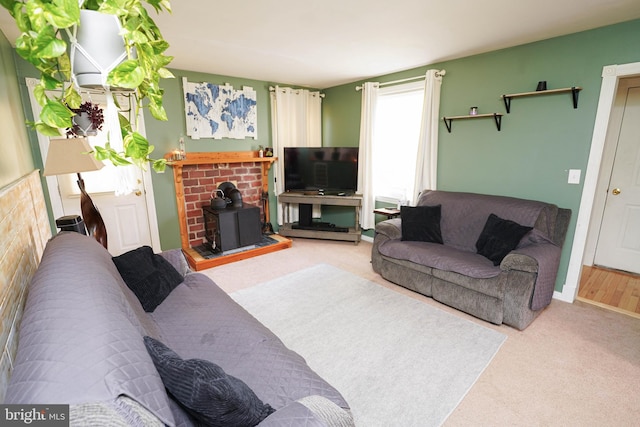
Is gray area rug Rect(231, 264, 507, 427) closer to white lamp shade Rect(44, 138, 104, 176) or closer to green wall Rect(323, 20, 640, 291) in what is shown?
green wall Rect(323, 20, 640, 291)

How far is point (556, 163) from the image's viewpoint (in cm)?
288

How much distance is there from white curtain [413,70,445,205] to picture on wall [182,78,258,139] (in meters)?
2.45

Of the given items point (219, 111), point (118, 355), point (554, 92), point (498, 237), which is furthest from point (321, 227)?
point (118, 355)

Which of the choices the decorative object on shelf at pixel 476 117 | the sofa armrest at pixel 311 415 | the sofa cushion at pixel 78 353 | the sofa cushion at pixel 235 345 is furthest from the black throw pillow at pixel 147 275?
the decorative object on shelf at pixel 476 117

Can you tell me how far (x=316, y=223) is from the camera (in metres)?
5.00

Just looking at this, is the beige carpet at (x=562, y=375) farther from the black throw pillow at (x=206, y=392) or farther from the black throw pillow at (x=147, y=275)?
the black throw pillow at (x=147, y=275)

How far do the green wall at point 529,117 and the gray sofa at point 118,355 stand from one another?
9.62 feet

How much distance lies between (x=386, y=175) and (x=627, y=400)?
10.8ft

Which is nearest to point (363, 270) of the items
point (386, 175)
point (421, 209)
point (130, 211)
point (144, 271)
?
point (421, 209)

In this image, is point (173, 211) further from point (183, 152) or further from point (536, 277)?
point (536, 277)

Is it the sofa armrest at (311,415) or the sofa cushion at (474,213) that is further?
the sofa cushion at (474,213)

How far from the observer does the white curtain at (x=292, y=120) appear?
475 centimetres

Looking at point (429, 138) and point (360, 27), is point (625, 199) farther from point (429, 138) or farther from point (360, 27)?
point (360, 27)

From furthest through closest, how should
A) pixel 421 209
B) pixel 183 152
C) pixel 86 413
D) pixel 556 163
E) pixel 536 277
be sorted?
pixel 183 152 < pixel 421 209 < pixel 556 163 < pixel 536 277 < pixel 86 413
